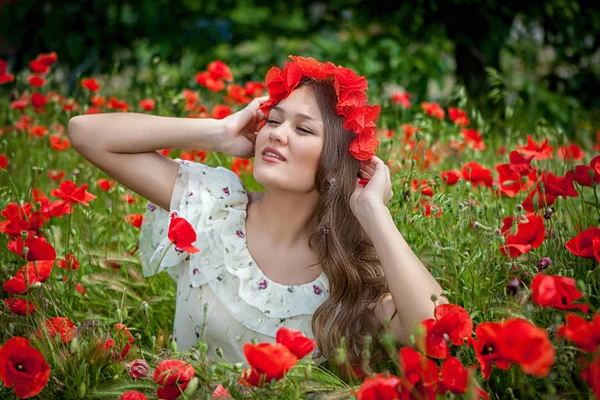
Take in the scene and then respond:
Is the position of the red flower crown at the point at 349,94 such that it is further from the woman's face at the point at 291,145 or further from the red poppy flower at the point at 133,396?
the red poppy flower at the point at 133,396

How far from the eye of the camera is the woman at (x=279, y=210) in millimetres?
2303

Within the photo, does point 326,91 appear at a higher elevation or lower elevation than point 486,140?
higher

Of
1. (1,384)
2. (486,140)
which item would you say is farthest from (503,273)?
(486,140)

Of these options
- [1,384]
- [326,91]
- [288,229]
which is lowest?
[1,384]

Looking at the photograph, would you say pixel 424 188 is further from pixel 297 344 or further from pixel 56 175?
pixel 56 175

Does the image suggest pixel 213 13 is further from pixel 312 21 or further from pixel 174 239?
pixel 174 239

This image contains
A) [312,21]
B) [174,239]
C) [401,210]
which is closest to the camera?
[174,239]

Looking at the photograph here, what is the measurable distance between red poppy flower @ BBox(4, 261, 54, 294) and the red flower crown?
0.97m

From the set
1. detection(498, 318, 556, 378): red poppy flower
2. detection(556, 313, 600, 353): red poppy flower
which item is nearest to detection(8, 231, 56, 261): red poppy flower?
detection(498, 318, 556, 378): red poppy flower

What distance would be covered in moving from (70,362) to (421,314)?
40.1 inches

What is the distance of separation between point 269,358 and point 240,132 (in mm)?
1266

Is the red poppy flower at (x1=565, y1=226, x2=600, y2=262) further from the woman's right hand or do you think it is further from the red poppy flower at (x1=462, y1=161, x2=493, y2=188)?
the woman's right hand

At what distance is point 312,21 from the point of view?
651cm

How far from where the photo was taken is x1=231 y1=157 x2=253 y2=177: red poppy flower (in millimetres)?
3406
